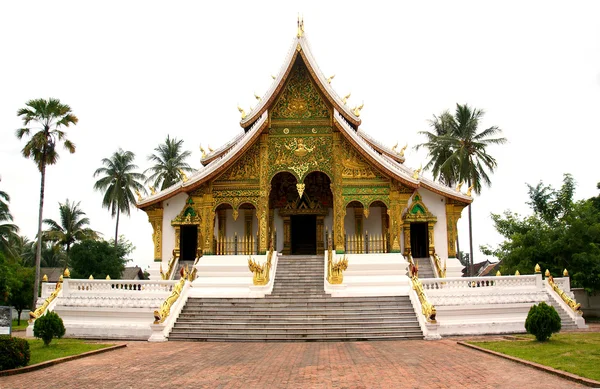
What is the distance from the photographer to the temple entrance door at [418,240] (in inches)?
871

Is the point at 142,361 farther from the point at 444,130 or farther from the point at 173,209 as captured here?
the point at 444,130

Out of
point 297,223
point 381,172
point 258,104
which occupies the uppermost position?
point 258,104

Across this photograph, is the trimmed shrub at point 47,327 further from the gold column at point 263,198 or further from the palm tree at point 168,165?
the palm tree at point 168,165

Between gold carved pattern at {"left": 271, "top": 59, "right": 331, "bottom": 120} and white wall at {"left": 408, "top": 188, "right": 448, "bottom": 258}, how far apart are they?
5.16m

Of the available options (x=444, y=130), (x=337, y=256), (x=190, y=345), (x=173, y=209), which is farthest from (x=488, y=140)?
(x=190, y=345)

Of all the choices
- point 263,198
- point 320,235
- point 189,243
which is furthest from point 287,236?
point 189,243

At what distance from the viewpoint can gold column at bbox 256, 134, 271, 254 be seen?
64.1 feet

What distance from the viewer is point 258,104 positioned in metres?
22.5

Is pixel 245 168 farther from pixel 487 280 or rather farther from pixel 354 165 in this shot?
pixel 487 280

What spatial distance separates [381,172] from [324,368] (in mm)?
12130

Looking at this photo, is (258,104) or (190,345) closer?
(190,345)

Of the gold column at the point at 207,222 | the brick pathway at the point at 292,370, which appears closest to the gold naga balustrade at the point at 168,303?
the brick pathway at the point at 292,370

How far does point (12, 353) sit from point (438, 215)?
16.3 meters

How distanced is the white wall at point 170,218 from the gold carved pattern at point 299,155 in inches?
153
